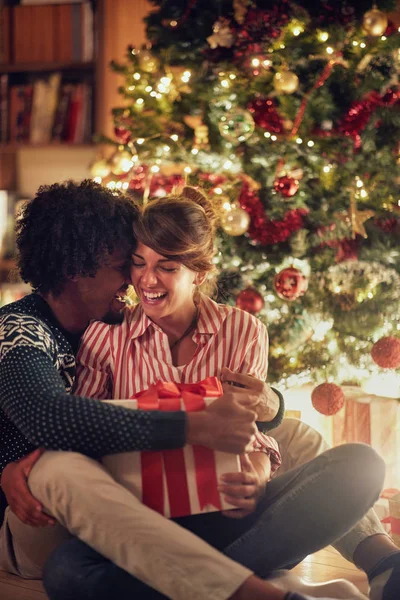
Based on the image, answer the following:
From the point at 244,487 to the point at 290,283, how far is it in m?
0.91

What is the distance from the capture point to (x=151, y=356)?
170 centimetres

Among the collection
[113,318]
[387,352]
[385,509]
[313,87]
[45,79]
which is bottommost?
[385,509]

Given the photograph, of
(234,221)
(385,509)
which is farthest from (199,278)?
(385,509)

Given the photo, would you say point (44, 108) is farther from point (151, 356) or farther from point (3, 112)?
point (151, 356)

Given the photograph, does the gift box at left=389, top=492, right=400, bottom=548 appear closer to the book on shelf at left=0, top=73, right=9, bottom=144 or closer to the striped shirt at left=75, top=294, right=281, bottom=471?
the striped shirt at left=75, top=294, right=281, bottom=471

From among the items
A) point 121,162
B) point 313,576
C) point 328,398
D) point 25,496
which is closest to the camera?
point 25,496

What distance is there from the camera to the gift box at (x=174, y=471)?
1441 mm

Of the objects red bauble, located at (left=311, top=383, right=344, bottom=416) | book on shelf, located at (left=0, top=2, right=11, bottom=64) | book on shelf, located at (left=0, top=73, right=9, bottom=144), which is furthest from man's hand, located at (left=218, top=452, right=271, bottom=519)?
book on shelf, located at (left=0, top=2, right=11, bottom=64)

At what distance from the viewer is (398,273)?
2385 mm

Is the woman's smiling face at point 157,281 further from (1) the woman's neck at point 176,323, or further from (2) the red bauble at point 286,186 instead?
(2) the red bauble at point 286,186

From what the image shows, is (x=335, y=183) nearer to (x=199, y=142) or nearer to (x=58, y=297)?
(x=199, y=142)

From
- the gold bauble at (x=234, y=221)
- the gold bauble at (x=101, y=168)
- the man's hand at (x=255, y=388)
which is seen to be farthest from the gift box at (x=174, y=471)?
the gold bauble at (x=101, y=168)

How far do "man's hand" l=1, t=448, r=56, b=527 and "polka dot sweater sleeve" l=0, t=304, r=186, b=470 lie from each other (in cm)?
5

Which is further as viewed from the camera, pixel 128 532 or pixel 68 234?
pixel 68 234
